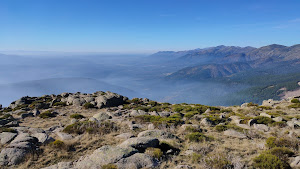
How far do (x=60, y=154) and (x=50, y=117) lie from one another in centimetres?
1837

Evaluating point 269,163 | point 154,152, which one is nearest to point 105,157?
point 154,152

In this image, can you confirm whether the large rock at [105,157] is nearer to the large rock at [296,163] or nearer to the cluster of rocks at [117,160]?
the cluster of rocks at [117,160]

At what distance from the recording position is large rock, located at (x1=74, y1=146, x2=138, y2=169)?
8773mm

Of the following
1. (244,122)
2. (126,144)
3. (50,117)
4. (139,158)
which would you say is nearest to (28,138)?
(126,144)

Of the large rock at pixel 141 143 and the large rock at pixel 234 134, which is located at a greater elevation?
the large rock at pixel 141 143

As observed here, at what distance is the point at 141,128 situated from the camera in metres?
17.7

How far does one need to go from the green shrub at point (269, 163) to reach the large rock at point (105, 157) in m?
7.27

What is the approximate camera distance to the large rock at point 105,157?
28.8 feet

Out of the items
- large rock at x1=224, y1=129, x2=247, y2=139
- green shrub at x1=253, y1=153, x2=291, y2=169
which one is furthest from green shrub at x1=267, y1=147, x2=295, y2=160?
large rock at x1=224, y1=129, x2=247, y2=139

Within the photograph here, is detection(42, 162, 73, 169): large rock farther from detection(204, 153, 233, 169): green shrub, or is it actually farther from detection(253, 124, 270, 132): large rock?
detection(253, 124, 270, 132): large rock

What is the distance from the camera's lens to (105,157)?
9.13m

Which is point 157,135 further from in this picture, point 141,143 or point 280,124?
point 280,124

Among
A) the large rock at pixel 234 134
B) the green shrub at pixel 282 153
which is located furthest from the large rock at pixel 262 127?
the green shrub at pixel 282 153

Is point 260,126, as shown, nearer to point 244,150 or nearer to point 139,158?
point 244,150
